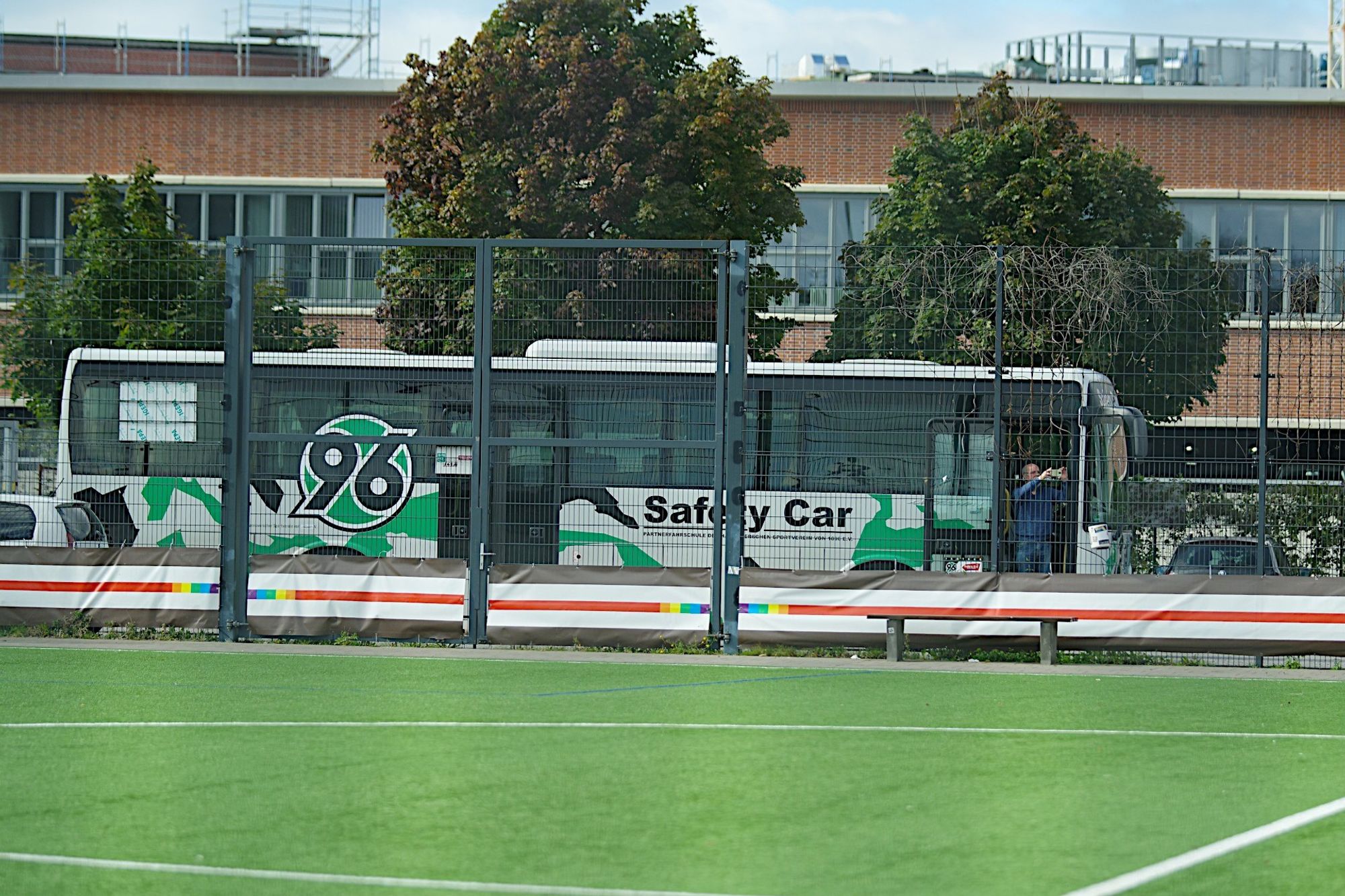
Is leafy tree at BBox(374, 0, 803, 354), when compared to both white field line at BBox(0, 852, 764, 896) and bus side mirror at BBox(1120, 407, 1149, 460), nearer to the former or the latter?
bus side mirror at BBox(1120, 407, 1149, 460)

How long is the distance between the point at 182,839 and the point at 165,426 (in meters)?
10.4

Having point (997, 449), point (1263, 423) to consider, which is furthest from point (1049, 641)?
point (1263, 423)

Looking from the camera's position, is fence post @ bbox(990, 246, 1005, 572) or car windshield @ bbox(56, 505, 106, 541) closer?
fence post @ bbox(990, 246, 1005, 572)

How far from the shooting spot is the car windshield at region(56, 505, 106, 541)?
15984 millimetres

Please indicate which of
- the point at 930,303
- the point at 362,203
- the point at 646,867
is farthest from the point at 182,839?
the point at 362,203

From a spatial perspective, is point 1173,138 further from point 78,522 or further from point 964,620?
point 78,522

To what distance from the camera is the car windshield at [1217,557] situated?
15.6m

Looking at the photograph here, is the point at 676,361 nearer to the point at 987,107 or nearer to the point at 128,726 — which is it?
the point at 128,726

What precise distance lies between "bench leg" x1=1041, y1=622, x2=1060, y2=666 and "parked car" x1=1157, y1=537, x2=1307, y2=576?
1.49m

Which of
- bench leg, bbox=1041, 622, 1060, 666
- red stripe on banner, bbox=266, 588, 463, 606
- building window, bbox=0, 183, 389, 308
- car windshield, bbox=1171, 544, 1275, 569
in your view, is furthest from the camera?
building window, bbox=0, 183, 389, 308

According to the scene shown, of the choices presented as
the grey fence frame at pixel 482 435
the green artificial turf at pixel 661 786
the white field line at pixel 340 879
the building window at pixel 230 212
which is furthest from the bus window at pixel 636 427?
the building window at pixel 230 212

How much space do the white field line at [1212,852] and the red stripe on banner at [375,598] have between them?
28.5 feet

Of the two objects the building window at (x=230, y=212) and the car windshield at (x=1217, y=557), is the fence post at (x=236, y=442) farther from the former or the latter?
the building window at (x=230, y=212)

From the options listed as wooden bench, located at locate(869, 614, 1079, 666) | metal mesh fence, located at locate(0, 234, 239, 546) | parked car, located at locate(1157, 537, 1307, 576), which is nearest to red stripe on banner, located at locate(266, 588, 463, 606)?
metal mesh fence, located at locate(0, 234, 239, 546)
